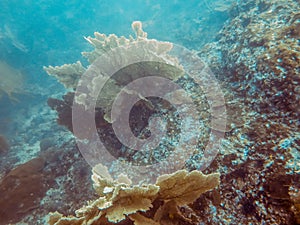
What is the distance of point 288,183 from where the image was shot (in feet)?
6.41

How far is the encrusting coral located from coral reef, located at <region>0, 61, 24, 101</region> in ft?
33.8

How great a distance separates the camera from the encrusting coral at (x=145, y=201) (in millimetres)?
1509

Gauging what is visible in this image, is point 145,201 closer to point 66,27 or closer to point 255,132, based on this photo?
point 255,132

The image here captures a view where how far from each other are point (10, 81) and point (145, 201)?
466 inches

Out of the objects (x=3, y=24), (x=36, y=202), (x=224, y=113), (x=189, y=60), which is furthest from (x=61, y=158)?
(x=3, y=24)

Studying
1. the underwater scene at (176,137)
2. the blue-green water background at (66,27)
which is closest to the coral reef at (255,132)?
the underwater scene at (176,137)

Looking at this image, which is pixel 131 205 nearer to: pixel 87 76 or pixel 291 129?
pixel 291 129

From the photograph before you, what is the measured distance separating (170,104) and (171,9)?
473 inches

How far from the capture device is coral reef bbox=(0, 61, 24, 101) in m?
9.82

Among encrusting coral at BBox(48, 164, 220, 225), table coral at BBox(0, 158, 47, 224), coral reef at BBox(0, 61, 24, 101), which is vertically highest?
coral reef at BBox(0, 61, 24, 101)

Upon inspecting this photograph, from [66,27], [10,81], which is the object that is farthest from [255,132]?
[66,27]

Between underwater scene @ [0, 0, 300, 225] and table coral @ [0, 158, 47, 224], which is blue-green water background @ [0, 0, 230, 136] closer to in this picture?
underwater scene @ [0, 0, 300, 225]

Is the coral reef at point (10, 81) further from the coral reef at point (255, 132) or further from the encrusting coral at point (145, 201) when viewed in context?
the encrusting coral at point (145, 201)

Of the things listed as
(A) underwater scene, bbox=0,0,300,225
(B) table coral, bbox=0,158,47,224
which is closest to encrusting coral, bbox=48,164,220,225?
(A) underwater scene, bbox=0,0,300,225
